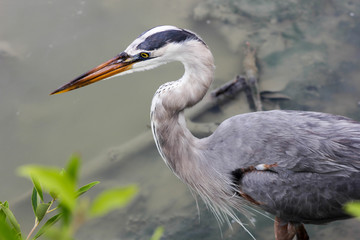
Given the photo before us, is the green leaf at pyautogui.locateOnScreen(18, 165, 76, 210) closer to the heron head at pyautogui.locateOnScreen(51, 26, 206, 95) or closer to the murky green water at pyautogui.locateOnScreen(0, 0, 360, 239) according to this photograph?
the heron head at pyautogui.locateOnScreen(51, 26, 206, 95)

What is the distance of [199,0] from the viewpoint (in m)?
5.17

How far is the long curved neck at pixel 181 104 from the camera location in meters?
2.61

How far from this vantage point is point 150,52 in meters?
2.61

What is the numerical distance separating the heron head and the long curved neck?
0.07 m

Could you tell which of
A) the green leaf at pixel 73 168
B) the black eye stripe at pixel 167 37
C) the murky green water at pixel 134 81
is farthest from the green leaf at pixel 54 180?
the murky green water at pixel 134 81

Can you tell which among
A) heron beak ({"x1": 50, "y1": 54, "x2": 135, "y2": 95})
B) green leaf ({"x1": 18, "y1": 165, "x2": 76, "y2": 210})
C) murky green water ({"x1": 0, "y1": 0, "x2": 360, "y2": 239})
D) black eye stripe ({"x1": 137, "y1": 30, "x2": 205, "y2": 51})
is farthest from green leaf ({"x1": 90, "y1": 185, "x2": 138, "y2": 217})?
murky green water ({"x1": 0, "y1": 0, "x2": 360, "y2": 239})

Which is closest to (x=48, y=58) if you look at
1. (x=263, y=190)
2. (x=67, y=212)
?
(x=263, y=190)

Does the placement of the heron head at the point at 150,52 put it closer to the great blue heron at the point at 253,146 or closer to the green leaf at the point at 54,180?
the great blue heron at the point at 253,146

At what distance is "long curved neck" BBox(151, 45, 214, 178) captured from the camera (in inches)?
103

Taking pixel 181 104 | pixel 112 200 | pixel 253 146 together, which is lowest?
pixel 253 146

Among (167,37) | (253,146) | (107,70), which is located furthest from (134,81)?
(253,146)

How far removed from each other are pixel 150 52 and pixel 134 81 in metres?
2.04

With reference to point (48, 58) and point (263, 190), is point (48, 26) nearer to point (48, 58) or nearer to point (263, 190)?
point (48, 58)

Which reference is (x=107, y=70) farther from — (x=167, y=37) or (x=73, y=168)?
(x=73, y=168)
